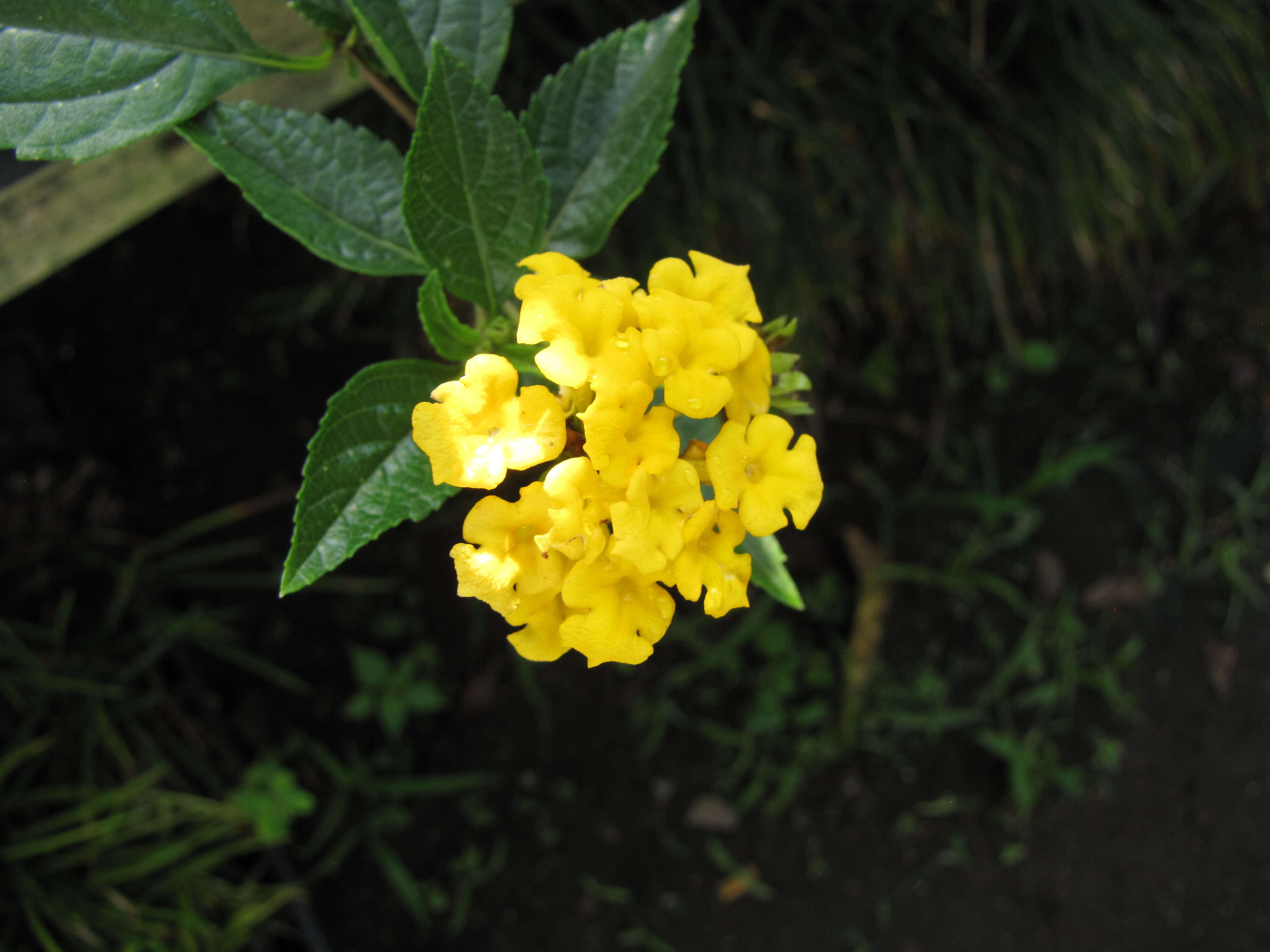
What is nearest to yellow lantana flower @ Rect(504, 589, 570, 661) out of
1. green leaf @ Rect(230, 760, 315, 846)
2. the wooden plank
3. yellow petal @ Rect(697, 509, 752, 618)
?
yellow petal @ Rect(697, 509, 752, 618)

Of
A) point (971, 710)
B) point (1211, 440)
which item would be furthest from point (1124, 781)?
point (1211, 440)

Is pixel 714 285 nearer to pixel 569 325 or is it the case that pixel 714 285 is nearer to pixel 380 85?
pixel 569 325

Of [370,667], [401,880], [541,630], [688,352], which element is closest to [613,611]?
[541,630]

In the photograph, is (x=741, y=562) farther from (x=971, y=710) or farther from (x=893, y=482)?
(x=971, y=710)

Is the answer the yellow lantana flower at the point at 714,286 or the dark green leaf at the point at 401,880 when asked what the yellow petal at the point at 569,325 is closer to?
the yellow lantana flower at the point at 714,286

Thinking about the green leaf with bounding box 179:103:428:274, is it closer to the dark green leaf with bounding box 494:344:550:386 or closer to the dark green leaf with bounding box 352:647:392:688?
the dark green leaf with bounding box 494:344:550:386

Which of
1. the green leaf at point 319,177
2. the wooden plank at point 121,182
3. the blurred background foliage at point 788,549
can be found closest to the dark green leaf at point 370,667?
the blurred background foliage at point 788,549
